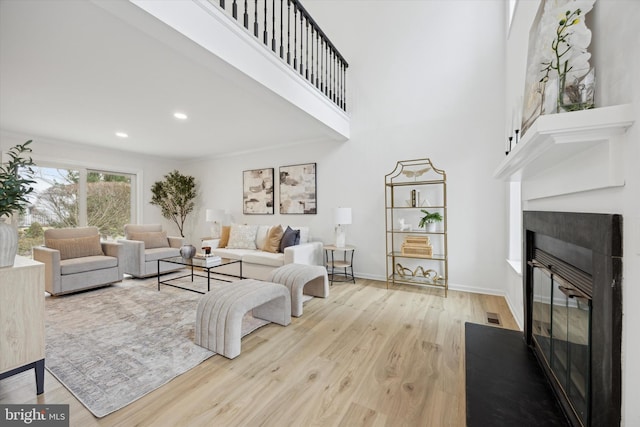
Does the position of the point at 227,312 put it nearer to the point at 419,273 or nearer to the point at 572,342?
the point at 572,342

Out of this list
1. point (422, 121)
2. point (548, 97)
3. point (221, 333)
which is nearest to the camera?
point (548, 97)

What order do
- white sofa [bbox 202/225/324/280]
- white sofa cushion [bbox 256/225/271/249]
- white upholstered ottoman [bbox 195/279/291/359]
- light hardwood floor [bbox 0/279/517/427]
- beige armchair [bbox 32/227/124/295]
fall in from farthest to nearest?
white sofa cushion [bbox 256/225/271/249]
white sofa [bbox 202/225/324/280]
beige armchair [bbox 32/227/124/295]
white upholstered ottoman [bbox 195/279/291/359]
light hardwood floor [bbox 0/279/517/427]

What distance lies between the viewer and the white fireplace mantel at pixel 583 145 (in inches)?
33.4

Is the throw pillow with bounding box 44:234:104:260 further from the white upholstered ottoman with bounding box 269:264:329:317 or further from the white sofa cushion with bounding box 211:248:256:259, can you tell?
the white upholstered ottoman with bounding box 269:264:329:317

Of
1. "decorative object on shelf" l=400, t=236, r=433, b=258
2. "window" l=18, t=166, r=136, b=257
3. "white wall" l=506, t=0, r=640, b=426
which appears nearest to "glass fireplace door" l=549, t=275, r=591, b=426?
A: "white wall" l=506, t=0, r=640, b=426

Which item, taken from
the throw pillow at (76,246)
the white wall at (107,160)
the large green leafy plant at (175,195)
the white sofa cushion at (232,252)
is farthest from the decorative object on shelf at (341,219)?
the white wall at (107,160)

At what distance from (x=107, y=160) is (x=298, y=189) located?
395 centimetres

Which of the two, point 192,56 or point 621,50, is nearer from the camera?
point 621,50

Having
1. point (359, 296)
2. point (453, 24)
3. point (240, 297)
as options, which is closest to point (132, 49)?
point (240, 297)

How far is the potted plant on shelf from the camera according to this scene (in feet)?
11.5

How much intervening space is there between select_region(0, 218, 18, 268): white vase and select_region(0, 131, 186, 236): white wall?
13.7 feet

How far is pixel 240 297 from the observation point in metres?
2.10

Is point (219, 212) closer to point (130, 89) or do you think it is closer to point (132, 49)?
point (130, 89)

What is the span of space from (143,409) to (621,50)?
2.63 meters
